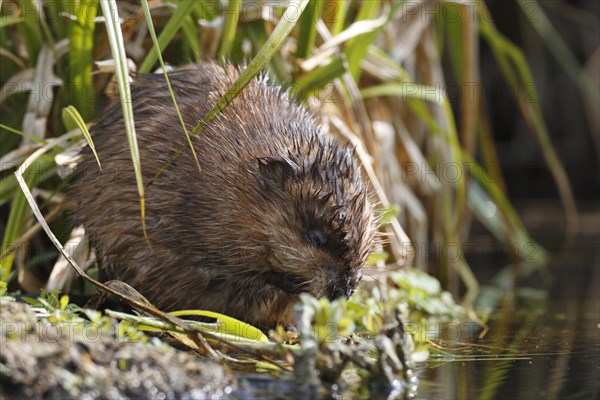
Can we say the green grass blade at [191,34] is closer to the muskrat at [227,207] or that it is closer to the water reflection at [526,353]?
the muskrat at [227,207]

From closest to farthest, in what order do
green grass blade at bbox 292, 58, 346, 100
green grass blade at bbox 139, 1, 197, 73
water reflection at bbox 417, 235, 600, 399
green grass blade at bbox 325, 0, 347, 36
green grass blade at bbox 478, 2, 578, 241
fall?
water reflection at bbox 417, 235, 600, 399 < green grass blade at bbox 139, 1, 197, 73 < green grass blade at bbox 292, 58, 346, 100 < green grass blade at bbox 325, 0, 347, 36 < green grass blade at bbox 478, 2, 578, 241

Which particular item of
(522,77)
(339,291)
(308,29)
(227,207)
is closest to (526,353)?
(339,291)

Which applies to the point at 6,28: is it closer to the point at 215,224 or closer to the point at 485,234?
the point at 215,224

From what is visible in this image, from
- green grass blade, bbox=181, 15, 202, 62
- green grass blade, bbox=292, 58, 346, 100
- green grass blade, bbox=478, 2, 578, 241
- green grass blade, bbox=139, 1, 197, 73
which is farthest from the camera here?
green grass blade, bbox=478, 2, 578, 241

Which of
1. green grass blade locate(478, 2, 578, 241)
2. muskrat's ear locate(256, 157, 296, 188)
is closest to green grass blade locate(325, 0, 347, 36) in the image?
green grass blade locate(478, 2, 578, 241)

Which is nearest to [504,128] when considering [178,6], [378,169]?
[378,169]

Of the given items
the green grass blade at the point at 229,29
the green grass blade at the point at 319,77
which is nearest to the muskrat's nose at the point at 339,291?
the green grass blade at the point at 229,29

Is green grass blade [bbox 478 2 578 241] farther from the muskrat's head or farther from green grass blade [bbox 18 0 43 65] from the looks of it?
green grass blade [bbox 18 0 43 65]
